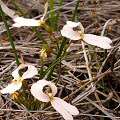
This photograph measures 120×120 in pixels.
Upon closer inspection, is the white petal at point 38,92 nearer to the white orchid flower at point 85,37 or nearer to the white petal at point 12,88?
the white petal at point 12,88

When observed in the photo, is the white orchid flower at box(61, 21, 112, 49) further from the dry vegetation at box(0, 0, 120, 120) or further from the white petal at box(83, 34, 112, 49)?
the dry vegetation at box(0, 0, 120, 120)

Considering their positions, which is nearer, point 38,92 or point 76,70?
point 38,92

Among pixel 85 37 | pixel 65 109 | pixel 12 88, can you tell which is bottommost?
pixel 65 109

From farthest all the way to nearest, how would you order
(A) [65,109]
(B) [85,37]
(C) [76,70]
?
(C) [76,70], (B) [85,37], (A) [65,109]

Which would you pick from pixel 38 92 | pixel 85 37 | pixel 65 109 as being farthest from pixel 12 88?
pixel 85 37

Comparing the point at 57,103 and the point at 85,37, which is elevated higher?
the point at 85,37

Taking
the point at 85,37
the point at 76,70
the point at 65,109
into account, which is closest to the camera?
the point at 65,109

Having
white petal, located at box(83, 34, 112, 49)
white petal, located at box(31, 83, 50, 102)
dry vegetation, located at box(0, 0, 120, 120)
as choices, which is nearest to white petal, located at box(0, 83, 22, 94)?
white petal, located at box(31, 83, 50, 102)

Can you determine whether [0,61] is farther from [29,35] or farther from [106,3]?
[106,3]

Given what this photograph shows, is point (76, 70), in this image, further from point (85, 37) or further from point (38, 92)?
point (38, 92)
